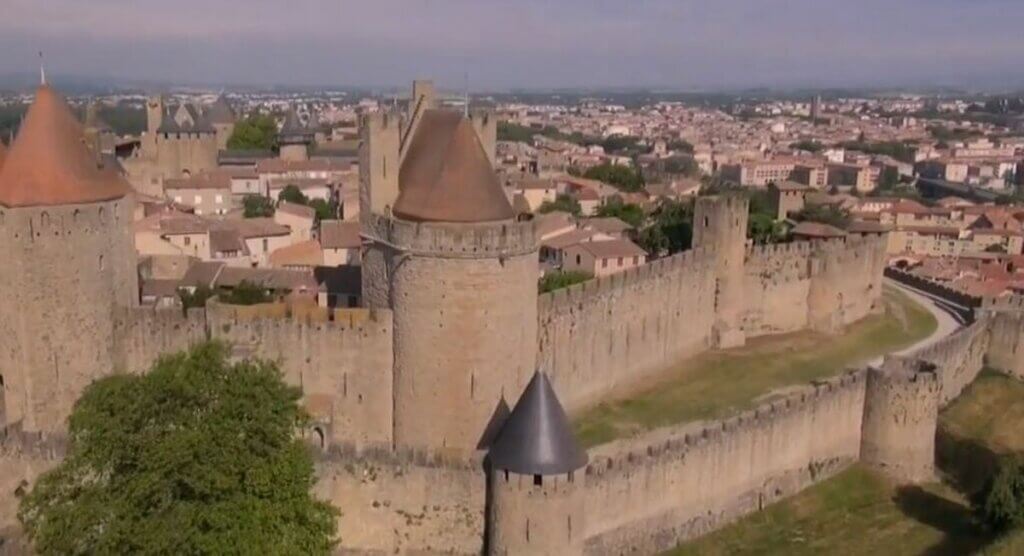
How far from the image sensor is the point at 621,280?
110 feet

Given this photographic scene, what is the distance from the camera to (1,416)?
25297mm

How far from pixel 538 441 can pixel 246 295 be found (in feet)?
61.3

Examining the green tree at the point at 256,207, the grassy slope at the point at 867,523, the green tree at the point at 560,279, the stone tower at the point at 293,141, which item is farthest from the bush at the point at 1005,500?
the stone tower at the point at 293,141

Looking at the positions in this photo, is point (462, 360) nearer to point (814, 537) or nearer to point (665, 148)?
point (814, 537)

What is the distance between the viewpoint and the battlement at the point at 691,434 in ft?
75.6

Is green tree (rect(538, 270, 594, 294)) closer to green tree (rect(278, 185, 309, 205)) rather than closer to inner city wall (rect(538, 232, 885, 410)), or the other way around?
inner city wall (rect(538, 232, 885, 410))

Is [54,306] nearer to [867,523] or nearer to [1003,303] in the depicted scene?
[867,523]

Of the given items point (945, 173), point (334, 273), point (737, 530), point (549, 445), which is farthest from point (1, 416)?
point (945, 173)

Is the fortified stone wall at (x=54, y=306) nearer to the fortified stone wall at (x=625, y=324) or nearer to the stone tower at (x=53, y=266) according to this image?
the stone tower at (x=53, y=266)

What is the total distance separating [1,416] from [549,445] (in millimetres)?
14175

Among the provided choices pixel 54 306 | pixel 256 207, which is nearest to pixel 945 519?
pixel 54 306

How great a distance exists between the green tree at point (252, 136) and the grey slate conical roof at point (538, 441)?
77485 millimetres

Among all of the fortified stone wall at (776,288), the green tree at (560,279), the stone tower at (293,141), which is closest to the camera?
the fortified stone wall at (776,288)

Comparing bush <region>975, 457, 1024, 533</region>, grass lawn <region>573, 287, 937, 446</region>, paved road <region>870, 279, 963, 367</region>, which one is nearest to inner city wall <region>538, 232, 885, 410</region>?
grass lawn <region>573, 287, 937, 446</region>
